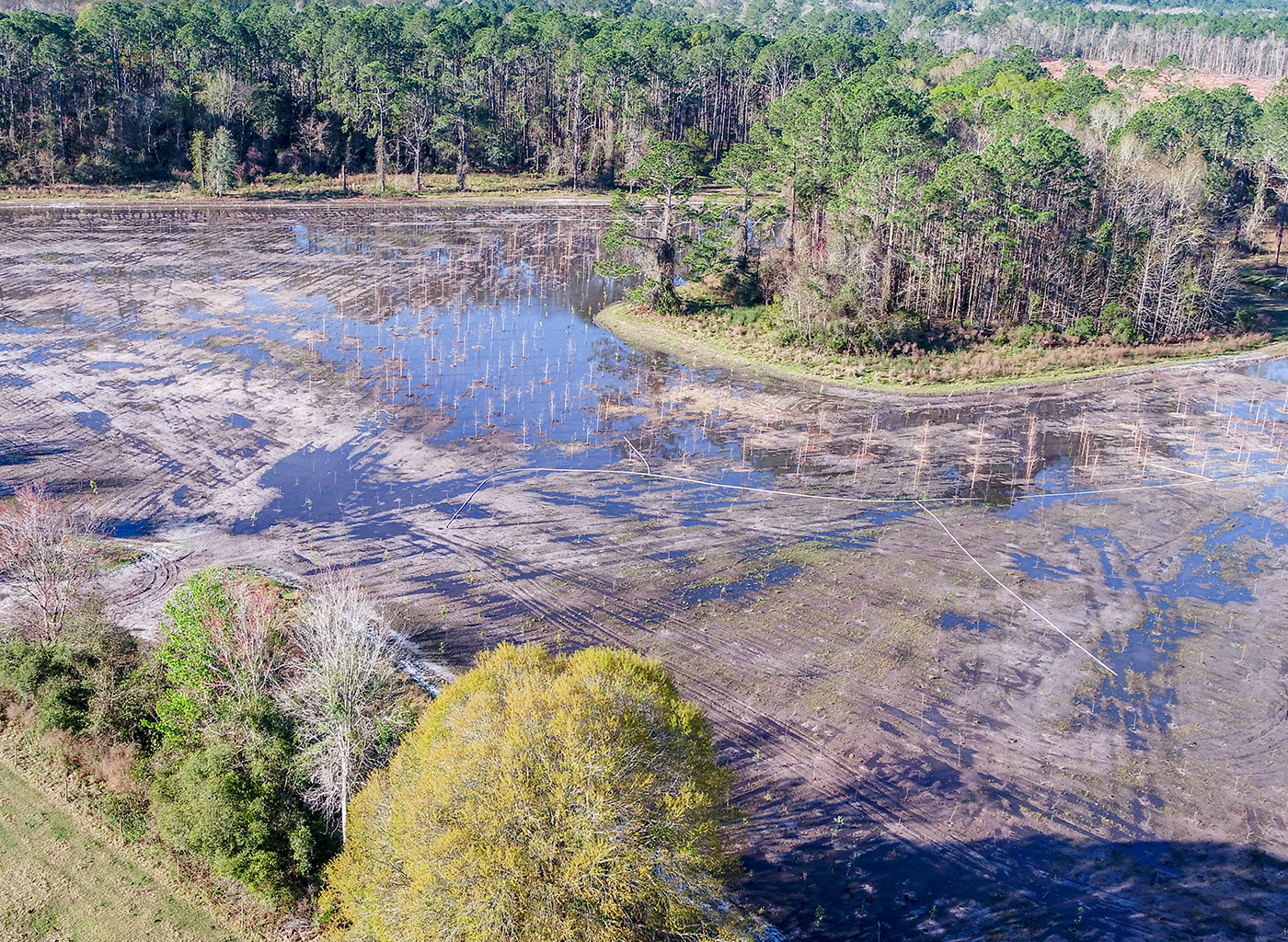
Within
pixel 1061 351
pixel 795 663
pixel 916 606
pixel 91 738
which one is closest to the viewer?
pixel 91 738

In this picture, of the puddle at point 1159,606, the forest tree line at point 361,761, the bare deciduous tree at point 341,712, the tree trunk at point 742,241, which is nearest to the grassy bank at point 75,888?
the forest tree line at point 361,761

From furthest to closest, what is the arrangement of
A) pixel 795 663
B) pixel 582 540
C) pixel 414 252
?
pixel 414 252 → pixel 582 540 → pixel 795 663

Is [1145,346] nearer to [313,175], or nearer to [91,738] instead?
[91,738]

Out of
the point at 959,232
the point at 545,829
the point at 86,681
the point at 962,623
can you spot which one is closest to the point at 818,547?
the point at 962,623

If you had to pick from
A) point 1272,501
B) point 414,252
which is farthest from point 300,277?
point 1272,501

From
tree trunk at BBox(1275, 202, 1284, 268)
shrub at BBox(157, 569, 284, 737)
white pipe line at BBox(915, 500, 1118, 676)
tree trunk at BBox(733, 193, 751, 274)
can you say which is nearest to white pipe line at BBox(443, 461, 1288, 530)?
white pipe line at BBox(915, 500, 1118, 676)

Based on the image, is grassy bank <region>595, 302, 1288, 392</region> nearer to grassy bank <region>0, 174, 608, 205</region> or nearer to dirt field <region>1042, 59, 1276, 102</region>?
dirt field <region>1042, 59, 1276, 102</region>
